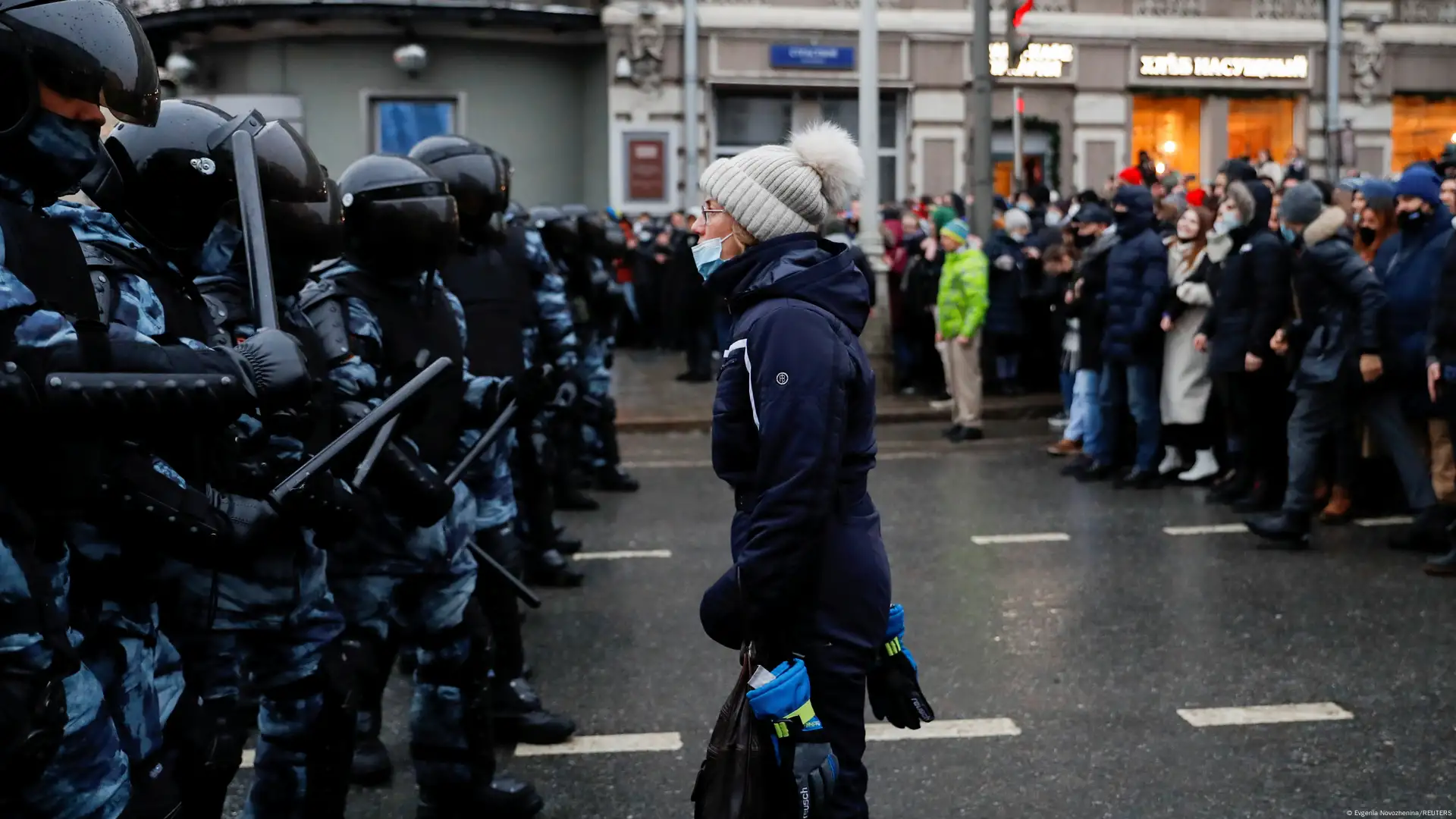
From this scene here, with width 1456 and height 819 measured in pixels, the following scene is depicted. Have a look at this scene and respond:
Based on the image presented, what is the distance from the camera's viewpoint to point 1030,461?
1138 cm

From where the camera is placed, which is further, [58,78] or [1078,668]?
[1078,668]

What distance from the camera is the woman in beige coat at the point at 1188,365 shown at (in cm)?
1018

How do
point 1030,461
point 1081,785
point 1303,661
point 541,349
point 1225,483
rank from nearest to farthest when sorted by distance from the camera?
point 1081,785, point 1303,661, point 541,349, point 1225,483, point 1030,461

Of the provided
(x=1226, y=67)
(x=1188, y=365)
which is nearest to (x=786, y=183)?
(x=1188, y=365)

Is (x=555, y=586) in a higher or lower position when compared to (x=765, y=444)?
lower

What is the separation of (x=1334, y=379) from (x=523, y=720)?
513 centimetres

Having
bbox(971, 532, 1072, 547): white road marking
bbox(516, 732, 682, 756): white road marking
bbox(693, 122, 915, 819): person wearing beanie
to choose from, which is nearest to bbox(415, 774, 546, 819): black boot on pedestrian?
bbox(516, 732, 682, 756): white road marking

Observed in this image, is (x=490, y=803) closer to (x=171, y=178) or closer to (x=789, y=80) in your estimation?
(x=171, y=178)

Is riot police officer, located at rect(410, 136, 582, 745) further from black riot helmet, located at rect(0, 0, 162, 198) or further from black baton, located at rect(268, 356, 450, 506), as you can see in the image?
black riot helmet, located at rect(0, 0, 162, 198)

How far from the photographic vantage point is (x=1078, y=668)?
233 inches

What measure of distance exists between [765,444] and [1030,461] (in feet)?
28.2

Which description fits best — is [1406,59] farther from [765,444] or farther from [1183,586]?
[765,444]

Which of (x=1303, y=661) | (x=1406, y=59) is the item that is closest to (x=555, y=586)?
(x=1303, y=661)

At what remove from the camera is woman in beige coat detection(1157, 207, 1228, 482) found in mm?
10180
